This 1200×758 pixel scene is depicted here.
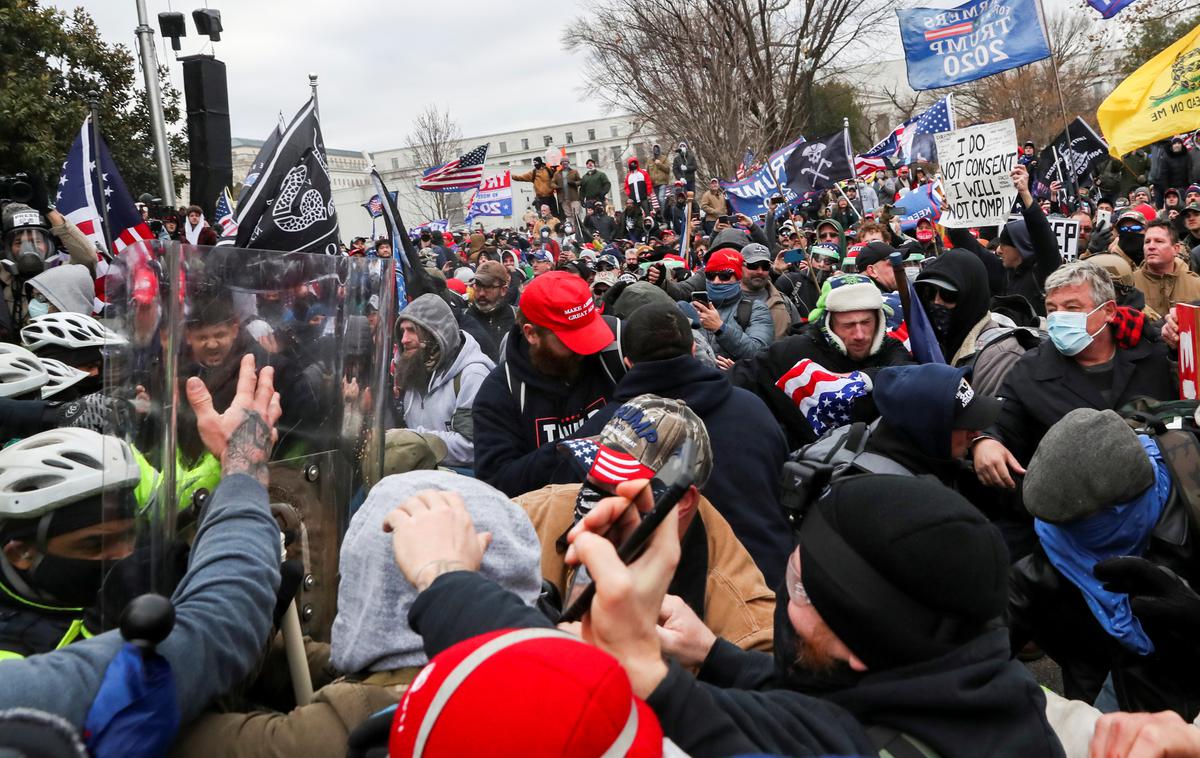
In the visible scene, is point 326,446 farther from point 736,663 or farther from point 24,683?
point 736,663

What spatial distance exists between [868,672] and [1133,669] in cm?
173

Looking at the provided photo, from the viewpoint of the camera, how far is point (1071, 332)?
13.5ft

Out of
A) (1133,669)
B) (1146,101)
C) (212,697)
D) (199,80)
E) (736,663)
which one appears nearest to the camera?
(212,697)

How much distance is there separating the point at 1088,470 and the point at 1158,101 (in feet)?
22.2

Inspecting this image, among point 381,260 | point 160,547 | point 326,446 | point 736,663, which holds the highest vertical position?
point 381,260

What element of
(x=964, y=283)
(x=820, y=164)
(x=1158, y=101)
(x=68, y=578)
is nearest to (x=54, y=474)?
(x=68, y=578)

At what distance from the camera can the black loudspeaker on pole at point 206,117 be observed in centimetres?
1123

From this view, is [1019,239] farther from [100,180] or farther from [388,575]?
[100,180]

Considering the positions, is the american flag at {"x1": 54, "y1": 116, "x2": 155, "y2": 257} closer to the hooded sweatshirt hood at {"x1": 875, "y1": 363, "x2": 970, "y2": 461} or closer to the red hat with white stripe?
the hooded sweatshirt hood at {"x1": 875, "y1": 363, "x2": 970, "y2": 461}

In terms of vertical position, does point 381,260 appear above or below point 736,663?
above

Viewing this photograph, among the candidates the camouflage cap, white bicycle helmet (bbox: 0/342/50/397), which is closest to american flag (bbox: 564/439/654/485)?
the camouflage cap

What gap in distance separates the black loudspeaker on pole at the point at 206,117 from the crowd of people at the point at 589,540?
7453 millimetres

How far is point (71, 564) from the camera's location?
81.4 inches

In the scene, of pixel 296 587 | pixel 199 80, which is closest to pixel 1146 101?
pixel 296 587
